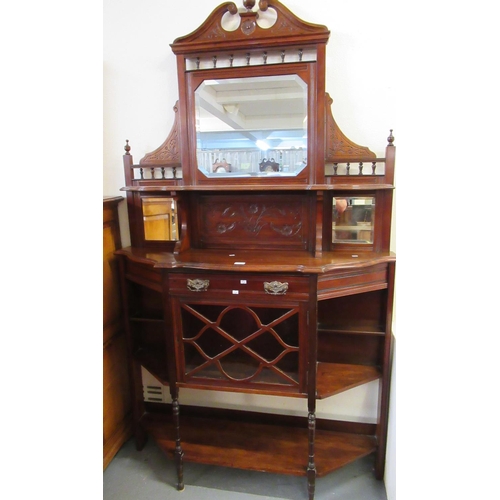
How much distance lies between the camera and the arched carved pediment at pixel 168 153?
1.56 metres

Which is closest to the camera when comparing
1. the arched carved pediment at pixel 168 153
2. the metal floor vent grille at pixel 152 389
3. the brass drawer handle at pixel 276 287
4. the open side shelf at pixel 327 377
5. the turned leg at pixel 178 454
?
the brass drawer handle at pixel 276 287

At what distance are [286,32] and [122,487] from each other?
211cm

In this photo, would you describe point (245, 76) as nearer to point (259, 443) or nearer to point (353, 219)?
point (353, 219)

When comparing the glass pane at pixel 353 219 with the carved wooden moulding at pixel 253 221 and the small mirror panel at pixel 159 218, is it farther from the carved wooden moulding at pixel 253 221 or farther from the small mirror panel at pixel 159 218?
the small mirror panel at pixel 159 218

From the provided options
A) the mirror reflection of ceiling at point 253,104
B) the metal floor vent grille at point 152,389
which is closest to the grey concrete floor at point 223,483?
the metal floor vent grille at point 152,389

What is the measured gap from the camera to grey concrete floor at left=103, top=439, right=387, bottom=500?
56.9 inches

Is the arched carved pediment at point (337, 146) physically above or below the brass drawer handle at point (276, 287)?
above

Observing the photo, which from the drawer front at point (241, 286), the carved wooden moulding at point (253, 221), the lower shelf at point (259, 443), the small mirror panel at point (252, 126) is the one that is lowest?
the lower shelf at point (259, 443)

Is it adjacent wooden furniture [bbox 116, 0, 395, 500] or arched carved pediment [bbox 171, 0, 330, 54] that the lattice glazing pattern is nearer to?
adjacent wooden furniture [bbox 116, 0, 395, 500]

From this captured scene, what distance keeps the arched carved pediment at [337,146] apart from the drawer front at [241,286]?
584 millimetres

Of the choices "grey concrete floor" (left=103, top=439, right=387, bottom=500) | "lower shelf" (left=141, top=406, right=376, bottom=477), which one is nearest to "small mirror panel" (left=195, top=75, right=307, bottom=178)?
"lower shelf" (left=141, top=406, right=376, bottom=477)
